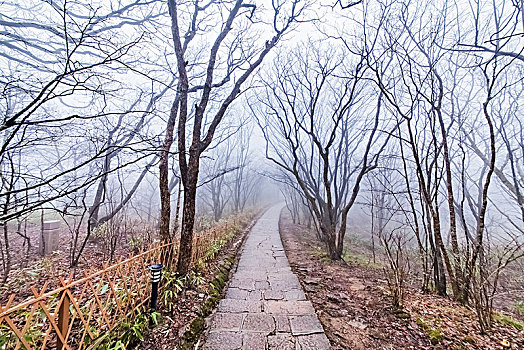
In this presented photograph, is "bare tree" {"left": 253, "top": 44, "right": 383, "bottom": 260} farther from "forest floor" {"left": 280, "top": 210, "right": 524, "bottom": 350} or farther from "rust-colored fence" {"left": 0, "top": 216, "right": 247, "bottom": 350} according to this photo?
"rust-colored fence" {"left": 0, "top": 216, "right": 247, "bottom": 350}

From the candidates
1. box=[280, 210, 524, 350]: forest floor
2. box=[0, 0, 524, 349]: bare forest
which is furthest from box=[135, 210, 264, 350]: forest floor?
box=[280, 210, 524, 350]: forest floor

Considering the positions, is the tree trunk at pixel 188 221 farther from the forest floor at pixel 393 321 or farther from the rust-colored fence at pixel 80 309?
the forest floor at pixel 393 321

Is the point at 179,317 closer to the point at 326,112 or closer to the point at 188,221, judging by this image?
the point at 188,221

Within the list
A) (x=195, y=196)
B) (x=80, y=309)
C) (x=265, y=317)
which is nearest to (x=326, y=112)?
(x=195, y=196)

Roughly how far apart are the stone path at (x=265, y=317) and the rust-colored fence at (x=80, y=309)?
1.00 m

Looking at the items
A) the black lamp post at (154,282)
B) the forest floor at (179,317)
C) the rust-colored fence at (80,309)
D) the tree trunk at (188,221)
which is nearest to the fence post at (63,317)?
the rust-colored fence at (80,309)

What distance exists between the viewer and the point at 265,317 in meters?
3.07

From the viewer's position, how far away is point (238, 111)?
1166cm

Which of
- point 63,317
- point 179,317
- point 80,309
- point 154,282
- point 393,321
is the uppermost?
point 63,317

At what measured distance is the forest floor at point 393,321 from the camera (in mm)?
2561

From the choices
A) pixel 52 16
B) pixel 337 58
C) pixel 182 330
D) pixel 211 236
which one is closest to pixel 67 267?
pixel 211 236

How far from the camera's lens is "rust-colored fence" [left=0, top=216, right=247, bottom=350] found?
1.50m

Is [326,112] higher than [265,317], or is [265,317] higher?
[326,112]

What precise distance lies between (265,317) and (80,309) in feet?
7.13
